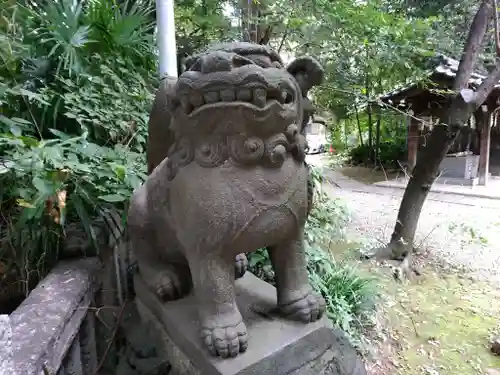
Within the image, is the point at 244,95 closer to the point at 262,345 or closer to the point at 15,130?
the point at 262,345

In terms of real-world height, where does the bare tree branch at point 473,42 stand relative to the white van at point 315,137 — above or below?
above

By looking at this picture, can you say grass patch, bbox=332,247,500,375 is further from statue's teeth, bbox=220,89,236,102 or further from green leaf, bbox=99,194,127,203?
statue's teeth, bbox=220,89,236,102

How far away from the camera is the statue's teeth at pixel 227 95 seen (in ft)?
3.23

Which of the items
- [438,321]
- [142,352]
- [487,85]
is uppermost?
[487,85]

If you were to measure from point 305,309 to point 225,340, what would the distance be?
29 centimetres

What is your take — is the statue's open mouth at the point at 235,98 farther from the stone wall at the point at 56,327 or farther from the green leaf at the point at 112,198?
the green leaf at the point at 112,198

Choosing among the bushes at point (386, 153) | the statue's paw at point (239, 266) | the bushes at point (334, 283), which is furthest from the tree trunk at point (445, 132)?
the bushes at point (386, 153)

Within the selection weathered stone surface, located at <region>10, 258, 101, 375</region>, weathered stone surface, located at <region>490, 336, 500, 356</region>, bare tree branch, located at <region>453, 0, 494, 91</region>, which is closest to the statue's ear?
weathered stone surface, located at <region>10, 258, 101, 375</region>

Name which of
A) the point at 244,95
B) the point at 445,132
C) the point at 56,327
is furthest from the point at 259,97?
the point at 445,132

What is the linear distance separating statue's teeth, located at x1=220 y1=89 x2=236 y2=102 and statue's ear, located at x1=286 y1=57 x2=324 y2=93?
0.25m

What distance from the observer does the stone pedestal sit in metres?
1.12

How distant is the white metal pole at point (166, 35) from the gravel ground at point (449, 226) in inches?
121

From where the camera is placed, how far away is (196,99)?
1.01m

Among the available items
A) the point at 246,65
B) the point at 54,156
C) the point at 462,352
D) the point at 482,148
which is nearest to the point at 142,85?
the point at 54,156
